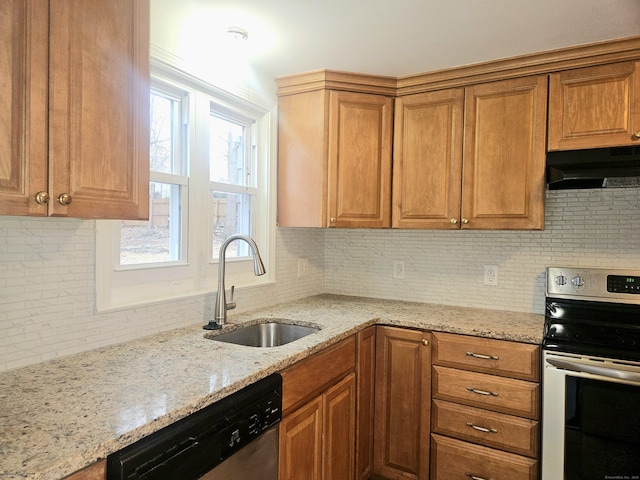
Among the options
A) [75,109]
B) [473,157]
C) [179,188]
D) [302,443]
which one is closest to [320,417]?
[302,443]

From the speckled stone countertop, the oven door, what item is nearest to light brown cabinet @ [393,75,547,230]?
the speckled stone countertop

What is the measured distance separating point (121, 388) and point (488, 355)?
1.56m

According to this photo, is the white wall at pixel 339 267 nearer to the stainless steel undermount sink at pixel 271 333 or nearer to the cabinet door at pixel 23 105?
the stainless steel undermount sink at pixel 271 333

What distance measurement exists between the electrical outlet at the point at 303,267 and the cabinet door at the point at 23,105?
1797 millimetres

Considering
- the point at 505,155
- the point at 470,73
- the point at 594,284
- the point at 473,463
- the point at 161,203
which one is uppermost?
the point at 470,73


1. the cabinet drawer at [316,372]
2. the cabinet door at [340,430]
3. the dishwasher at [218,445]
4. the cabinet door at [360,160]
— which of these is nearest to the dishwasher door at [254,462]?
the dishwasher at [218,445]

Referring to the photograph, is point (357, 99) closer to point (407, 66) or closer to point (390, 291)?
point (407, 66)

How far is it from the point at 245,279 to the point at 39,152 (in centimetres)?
140

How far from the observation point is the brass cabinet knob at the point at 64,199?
3.50 feet

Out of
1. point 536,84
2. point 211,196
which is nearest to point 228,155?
point 211,196

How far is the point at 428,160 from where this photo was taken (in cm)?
238

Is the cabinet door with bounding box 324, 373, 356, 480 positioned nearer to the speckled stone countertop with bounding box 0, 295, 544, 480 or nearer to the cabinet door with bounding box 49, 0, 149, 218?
the speckled stone countertop with bounding box 0, 295, 544, 480

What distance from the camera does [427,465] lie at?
209 cm

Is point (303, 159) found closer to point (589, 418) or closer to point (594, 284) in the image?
point (594, 284)
